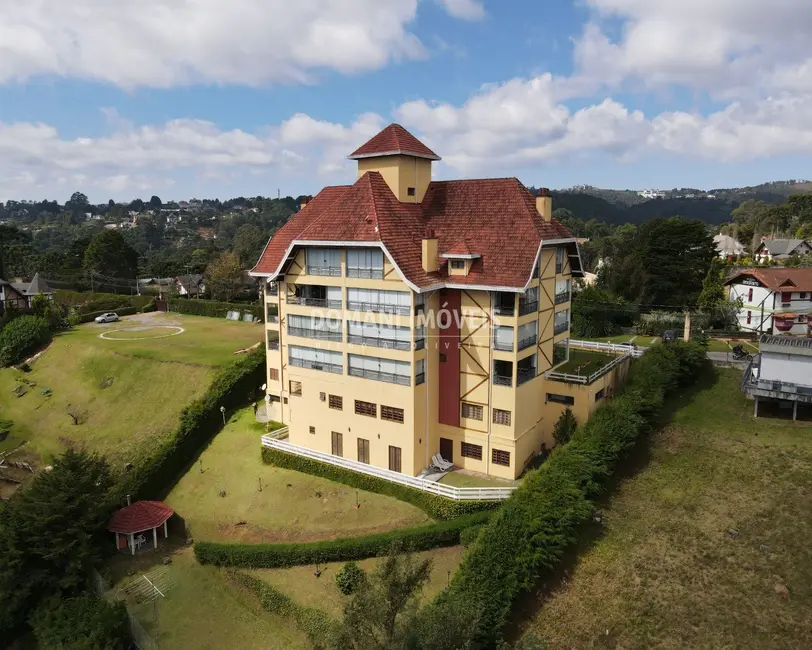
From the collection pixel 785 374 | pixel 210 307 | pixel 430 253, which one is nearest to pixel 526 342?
pixel 430 253

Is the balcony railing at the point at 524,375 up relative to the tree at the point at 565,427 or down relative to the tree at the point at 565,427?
up

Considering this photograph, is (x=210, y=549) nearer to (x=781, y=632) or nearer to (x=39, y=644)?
(x=39, y=644)

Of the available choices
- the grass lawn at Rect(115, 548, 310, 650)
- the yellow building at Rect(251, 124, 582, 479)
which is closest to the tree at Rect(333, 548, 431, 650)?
the grass lawn at Rect(115, 548, 310, 650)

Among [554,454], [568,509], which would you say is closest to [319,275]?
[554,454]

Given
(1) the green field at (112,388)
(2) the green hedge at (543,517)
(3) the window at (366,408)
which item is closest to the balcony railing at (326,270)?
(3) the window at (366,408)

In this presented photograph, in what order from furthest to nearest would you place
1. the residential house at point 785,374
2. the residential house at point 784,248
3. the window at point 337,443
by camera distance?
the residential house at point 784,248 → the window at point 337,443 → the residential house at point 785,374

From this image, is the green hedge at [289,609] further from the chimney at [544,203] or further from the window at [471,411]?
the chimney at [544,203]
